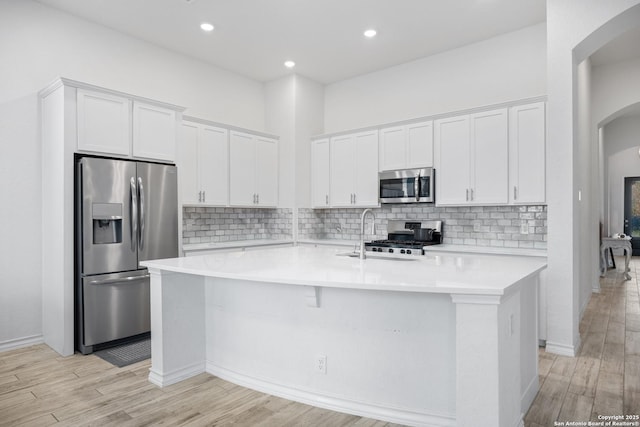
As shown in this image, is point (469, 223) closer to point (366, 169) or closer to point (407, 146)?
point (407, 146)

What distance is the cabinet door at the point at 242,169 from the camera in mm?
5418

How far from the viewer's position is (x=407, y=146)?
201 inches

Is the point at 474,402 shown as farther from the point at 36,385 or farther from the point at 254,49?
the point at 254,49

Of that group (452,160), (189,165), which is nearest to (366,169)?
(452,160)

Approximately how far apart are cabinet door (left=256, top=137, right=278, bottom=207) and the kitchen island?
269 centimetres

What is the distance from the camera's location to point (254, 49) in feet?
16.7

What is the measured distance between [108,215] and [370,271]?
2744 mm

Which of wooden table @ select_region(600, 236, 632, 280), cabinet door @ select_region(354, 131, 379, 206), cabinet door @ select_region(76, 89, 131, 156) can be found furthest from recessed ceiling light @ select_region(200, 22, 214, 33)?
wooden table @ select_region(600, 236, 632, 280)

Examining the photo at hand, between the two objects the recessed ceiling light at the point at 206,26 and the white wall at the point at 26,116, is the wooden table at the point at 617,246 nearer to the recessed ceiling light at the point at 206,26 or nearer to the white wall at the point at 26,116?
the recessed ceiling light at the point at 206,26


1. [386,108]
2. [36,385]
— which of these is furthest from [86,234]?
[386,108]

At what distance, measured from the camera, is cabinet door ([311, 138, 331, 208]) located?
595 centimetres

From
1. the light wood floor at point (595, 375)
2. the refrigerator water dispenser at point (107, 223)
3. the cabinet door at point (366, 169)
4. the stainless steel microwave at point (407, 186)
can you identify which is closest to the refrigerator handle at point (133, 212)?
the refrigerator water dispenser at point (107, 223)

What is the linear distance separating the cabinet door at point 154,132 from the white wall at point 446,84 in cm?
274

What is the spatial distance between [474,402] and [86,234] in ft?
11.4
